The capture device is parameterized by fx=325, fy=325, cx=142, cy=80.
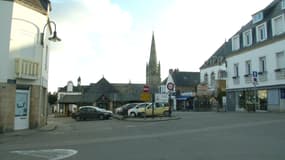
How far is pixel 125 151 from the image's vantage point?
11422mm

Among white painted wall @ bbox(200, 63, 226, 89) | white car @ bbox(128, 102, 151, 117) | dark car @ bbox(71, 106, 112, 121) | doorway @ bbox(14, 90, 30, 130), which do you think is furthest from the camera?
white painted wall @ bbox(200, 63, 226, 89)

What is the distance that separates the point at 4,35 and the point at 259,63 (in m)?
26.2

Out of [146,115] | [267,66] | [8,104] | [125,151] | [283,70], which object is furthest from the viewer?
[146,115]

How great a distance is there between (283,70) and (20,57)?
2399 centimetres

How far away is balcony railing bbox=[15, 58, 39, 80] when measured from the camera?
2159cm

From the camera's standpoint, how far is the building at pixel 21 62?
69.6 ft

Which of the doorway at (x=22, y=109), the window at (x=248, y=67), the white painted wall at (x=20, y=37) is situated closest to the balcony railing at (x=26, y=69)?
the white painted wall at (x=20, y=37)

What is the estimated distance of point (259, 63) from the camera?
117 ft

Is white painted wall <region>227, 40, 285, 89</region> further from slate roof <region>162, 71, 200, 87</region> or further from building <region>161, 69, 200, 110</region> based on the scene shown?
slate roof <region>162, 71, 200, 87</region>

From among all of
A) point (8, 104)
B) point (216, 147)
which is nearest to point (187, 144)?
point (216, 147)

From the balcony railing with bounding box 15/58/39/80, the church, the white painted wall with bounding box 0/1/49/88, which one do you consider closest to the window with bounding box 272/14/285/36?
the white painted wall with bounding box 0/1/49/88

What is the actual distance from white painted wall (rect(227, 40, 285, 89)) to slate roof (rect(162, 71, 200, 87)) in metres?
43.9

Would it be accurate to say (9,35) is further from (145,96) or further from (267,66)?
(267,66)

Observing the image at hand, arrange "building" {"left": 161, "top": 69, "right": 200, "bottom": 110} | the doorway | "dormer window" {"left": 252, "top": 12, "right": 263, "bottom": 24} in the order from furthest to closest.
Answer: "building" {"left": 161, "top": 69, "right": 200, "bottom": 110} < "dormer window" {"left": 252, "top": 12, "right": 263, "bottom": 24} < the doorway
